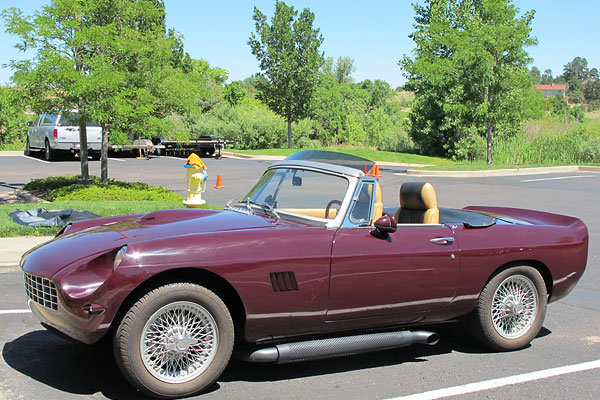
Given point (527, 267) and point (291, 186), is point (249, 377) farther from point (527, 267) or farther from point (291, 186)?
point (527, 267)

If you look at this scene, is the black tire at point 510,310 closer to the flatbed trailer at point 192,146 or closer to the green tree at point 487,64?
the green tree at point 487,64

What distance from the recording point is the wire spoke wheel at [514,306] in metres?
5.16

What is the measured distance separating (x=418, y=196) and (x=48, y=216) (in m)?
6.90

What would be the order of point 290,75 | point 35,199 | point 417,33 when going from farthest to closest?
point 417,33 < point 290,75 < point 35,199

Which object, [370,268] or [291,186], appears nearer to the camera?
[370,268]

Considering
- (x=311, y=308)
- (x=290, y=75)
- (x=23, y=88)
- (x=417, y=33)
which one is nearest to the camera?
(x=311, y=308)

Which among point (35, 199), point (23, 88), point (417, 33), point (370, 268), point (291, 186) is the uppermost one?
point (417, 33)

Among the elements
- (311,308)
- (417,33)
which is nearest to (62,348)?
(311,308)

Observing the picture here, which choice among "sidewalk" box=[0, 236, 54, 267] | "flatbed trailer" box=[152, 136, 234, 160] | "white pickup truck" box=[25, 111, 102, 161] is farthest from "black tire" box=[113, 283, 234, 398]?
"flatbed trailer" box=[152, 136, 234, 160]

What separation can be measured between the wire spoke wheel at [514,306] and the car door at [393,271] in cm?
55

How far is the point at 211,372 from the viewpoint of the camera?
4.04 metres

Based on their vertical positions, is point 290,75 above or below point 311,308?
above

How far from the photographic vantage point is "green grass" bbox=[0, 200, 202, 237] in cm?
931

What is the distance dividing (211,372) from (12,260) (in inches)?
195
